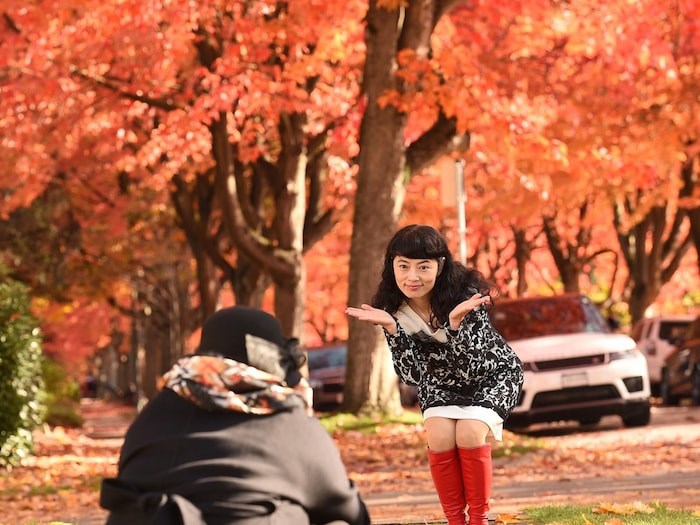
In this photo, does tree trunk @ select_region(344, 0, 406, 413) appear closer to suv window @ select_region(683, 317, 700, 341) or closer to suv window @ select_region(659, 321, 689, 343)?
suv window @ select_region(683, 317, 700, 341)

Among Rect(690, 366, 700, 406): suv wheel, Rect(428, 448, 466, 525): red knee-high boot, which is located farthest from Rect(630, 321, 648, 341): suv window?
Rect(428, 448, 466, 525): red knee-high boot

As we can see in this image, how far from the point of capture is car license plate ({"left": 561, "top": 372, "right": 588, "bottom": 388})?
17.8m

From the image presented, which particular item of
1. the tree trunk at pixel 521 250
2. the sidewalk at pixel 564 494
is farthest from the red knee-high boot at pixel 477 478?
the tree trunk at pixel 521 250

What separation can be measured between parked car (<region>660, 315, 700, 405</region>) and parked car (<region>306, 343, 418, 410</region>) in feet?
19.1

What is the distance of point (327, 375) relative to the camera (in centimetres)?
3042

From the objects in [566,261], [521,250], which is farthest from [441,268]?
[521,250]

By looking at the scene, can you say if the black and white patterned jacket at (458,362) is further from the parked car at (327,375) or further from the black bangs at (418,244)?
the parked car at (327,375)

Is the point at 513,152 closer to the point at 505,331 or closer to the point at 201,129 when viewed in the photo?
the point at 505,331

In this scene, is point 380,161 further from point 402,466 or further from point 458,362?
point 458,362

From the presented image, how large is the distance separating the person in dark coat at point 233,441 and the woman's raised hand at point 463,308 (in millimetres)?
2220

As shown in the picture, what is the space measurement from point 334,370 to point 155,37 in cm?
1068

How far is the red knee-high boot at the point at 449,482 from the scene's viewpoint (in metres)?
7.24

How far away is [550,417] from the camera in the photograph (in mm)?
18328

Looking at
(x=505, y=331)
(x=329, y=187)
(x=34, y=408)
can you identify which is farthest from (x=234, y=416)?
(x=329, y=187)
